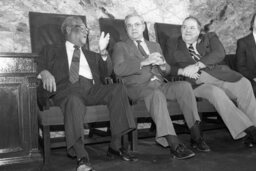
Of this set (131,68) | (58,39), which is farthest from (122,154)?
(58,39)

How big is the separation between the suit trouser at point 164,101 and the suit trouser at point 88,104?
0.60 feet

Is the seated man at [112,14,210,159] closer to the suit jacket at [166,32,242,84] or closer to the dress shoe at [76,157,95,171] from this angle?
the suit jacket at [166,32,242,84]

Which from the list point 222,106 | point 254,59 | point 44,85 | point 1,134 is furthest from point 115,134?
point 254,59

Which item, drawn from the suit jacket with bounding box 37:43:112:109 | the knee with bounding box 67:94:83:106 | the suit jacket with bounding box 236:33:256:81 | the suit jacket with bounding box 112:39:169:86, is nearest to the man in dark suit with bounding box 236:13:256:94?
the suit jacket with bounding box 236:33:256:81

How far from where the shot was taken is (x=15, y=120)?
1837 mm

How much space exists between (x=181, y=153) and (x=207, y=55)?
3.12ft

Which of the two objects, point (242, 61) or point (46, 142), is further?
point (242, 61)

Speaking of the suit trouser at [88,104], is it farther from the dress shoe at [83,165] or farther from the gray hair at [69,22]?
the gray hair at [69,22]

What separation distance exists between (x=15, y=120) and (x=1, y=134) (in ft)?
0.36

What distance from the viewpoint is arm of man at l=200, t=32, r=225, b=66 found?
2.56m

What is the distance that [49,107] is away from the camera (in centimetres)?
197

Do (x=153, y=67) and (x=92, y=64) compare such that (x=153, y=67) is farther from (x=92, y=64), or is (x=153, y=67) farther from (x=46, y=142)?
(x=46, y=142)

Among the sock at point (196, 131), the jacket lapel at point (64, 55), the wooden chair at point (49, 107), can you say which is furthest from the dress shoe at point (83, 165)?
the sock at point (196, 131)

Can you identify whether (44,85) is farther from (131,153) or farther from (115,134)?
(131,153)
